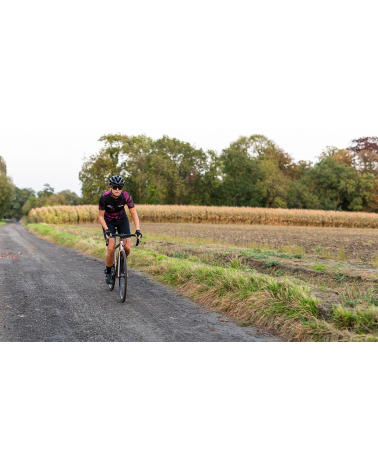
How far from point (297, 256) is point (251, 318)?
5.22 meters

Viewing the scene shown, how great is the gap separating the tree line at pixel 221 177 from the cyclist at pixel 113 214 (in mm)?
52408

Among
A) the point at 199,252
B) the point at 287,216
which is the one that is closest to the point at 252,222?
the point at 287,216

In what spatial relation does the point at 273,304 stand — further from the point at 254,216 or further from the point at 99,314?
the point at 254,216

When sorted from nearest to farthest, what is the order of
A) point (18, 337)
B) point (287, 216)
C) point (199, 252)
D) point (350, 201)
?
point (18, 337) < point (199, 252) < point (287, 216) < point (350, 201)

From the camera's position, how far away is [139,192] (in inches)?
2456

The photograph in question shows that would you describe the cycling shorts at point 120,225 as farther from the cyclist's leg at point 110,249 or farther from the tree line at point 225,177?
the tree line at point 225,177

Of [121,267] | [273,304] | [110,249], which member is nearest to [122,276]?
[121,267]

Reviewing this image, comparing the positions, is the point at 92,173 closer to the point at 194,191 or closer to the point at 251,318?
the point at 194,191

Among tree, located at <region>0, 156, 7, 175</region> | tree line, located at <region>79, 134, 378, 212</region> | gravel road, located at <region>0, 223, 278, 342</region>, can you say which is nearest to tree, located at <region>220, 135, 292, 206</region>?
tree line, located at <region>79, 134, 378, 212</region>

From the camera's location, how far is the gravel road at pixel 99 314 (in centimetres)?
483

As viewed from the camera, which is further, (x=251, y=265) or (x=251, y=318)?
(x=251, y=265)

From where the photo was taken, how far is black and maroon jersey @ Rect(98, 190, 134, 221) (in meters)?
7.07

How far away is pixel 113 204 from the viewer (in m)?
7.18

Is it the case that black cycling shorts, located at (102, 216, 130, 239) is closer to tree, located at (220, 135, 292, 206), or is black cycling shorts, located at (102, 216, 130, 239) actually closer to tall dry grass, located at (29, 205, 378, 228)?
tall dry grass, located at (29, 205, 378, 228)
